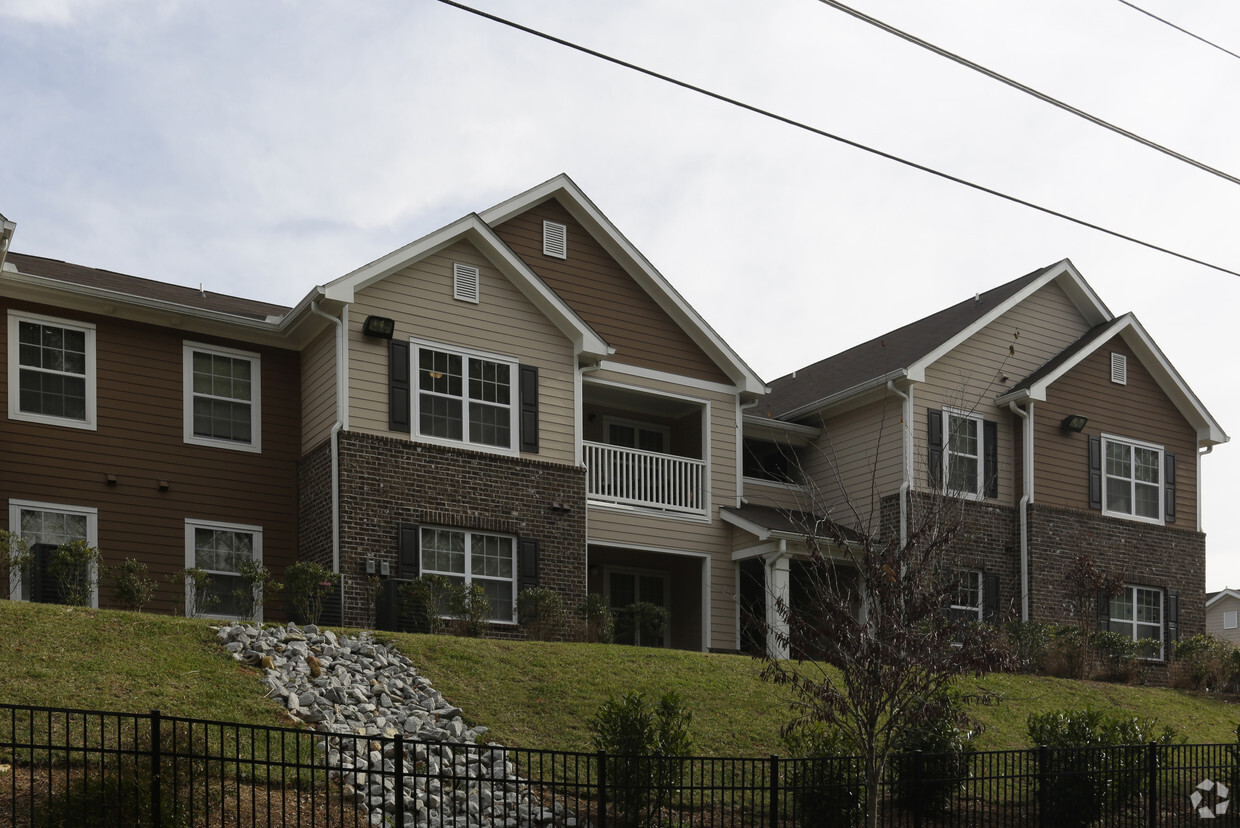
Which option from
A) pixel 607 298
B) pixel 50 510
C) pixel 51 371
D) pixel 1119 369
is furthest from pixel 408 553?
pixel 1119 369

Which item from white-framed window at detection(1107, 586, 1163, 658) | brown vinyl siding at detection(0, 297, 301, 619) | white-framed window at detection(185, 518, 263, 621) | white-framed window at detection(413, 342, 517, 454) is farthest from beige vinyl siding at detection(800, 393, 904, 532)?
white-framed window at detection(185, 518, 263, 621)

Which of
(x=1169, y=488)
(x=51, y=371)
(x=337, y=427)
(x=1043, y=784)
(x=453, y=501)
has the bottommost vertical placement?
(x=1043, y=784)

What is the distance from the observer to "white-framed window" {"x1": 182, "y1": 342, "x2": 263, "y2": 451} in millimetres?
21000

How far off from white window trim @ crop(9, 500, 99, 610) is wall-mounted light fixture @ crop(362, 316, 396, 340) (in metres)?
4.71

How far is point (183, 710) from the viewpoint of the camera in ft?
42.1

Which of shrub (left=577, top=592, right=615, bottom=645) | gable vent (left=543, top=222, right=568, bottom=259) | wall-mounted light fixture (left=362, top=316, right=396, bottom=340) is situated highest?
gable vent (left=543, top=222, right=568, bottom=259)

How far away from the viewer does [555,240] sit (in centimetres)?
2370

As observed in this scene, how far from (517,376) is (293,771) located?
10410 mm

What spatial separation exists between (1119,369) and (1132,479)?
7.28 ft

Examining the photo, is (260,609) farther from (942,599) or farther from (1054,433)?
(1054,433)

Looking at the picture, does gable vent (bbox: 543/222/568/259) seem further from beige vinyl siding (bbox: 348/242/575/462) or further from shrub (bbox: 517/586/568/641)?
shrub (bbox: 517/586/568/641)

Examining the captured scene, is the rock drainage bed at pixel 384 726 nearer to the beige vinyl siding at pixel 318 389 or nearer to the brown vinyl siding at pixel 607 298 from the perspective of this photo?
the beige vinyl siding at pixel 318 389

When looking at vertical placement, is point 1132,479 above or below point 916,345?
below

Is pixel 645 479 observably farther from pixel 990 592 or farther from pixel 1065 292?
pixel 1065 292
